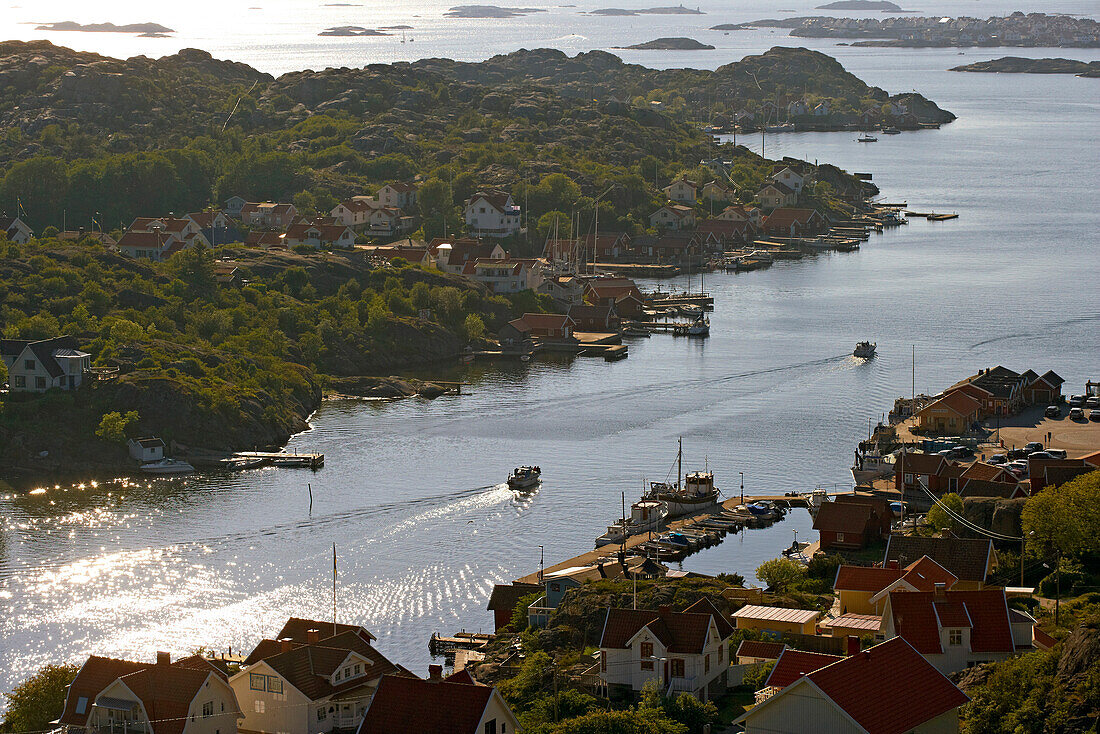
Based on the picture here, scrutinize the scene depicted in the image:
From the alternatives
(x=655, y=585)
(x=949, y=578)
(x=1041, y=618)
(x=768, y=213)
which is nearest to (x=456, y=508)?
(x=655, y=585)

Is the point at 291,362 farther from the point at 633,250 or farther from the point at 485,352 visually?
the point at 633,250

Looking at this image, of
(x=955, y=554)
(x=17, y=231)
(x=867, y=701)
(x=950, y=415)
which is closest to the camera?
(x=867, y=701)

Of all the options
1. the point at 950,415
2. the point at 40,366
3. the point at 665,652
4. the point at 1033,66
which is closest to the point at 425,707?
the point at 665,652

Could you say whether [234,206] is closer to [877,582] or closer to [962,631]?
[877,582]

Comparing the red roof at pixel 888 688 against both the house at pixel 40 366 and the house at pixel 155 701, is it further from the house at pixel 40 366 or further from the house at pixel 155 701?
the house at pixel 40 366

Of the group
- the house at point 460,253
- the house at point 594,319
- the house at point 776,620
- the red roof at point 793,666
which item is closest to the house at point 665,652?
the red roof at point 793,666

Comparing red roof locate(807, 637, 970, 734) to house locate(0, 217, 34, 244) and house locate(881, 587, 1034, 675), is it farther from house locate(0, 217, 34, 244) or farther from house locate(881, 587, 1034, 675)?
house locate(0, 217, 34, 244)
